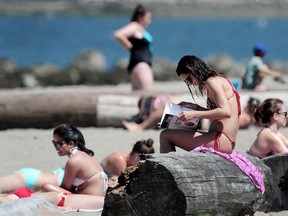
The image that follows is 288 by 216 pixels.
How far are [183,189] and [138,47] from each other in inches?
261

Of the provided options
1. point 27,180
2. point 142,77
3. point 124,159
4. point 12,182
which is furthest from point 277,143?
point 142,77

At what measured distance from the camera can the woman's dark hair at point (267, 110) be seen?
9367 mm

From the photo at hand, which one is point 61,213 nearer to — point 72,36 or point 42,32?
point 72,36

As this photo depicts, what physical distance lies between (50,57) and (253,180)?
3617cm

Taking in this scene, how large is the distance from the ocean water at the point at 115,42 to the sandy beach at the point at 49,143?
20.3m

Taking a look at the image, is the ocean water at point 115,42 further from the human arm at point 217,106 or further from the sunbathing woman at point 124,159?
the human arm at point 217,106

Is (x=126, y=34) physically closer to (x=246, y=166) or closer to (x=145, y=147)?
(x=145, y=147)

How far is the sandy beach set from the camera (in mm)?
10758

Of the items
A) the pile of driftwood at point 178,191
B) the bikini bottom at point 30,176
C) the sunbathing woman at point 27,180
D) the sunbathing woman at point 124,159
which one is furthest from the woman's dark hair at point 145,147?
the pile of driftwood at point 178,191

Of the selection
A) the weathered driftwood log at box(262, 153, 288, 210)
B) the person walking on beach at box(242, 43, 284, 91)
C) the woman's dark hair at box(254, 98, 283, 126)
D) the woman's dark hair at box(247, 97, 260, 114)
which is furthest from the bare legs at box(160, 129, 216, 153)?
the person walking on beach at box(242, 43, 284, 91)

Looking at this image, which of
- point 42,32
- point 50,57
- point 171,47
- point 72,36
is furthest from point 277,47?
point 42,32

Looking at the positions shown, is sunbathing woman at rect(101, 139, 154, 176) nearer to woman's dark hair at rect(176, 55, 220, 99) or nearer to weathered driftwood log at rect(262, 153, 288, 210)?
weathered driftwood log at rect(262, 153, 288, 210)

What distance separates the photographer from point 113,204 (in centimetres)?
734

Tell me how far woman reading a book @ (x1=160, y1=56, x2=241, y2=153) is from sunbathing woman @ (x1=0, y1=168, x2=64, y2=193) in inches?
61.4
